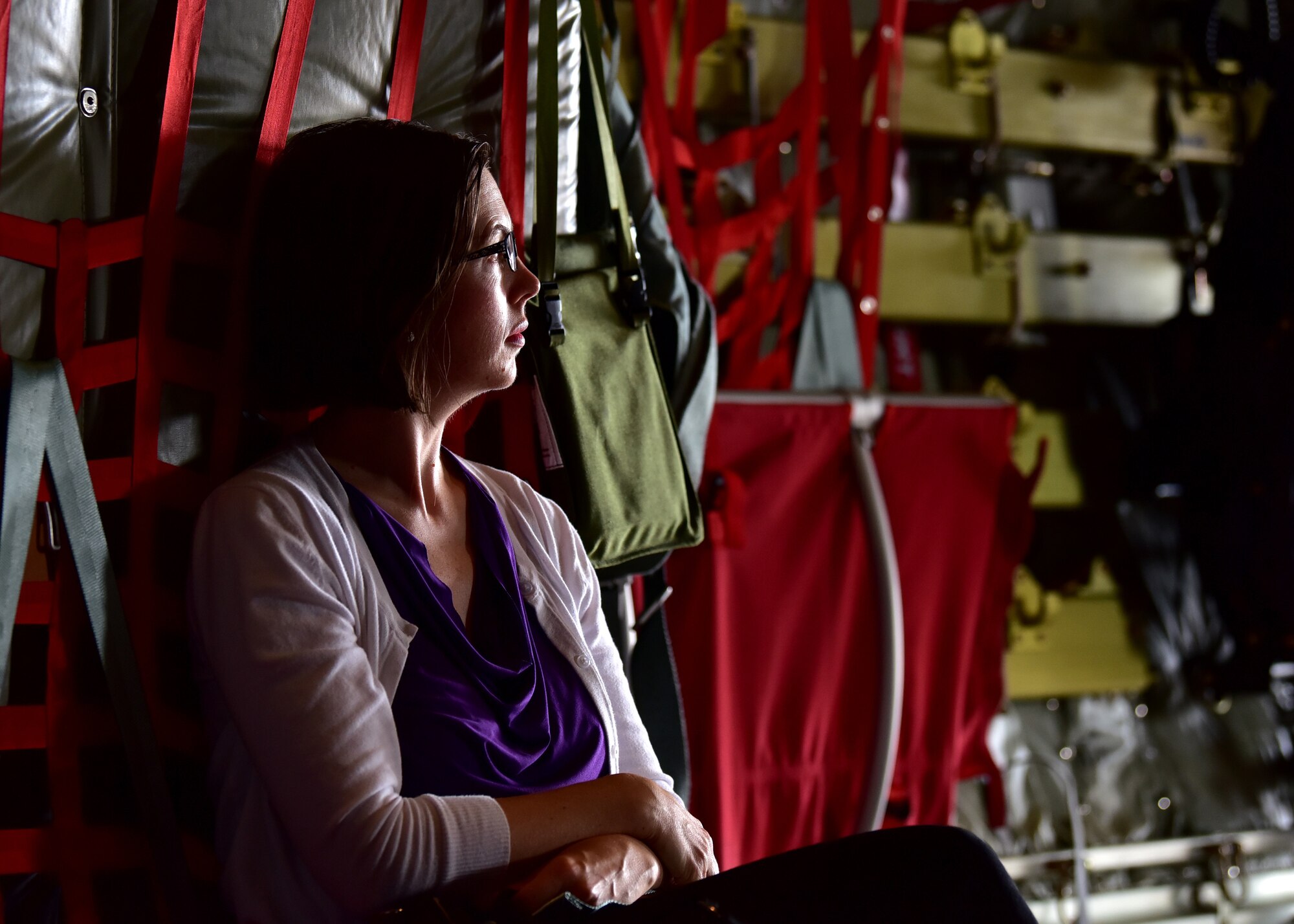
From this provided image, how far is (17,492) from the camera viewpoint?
841mm

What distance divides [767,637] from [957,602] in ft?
1.14

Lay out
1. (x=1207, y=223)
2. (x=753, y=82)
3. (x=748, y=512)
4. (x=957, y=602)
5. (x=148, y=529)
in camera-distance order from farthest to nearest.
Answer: (x=1207, y=223)
(x=753, y=82)
(x=957, y=602)
(x=748, y=512)
(x=148, y=529)

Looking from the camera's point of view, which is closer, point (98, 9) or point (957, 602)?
point (98, 9)

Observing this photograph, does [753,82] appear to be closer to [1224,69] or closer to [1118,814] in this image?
[1224,69]

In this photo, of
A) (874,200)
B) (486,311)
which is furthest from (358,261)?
(874,200)

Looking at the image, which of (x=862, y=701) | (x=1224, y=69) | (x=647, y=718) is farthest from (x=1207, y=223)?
(x=647, y=718)

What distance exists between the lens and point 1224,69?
2.38 meters

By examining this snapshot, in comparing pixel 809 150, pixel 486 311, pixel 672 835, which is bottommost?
pixel 672 835

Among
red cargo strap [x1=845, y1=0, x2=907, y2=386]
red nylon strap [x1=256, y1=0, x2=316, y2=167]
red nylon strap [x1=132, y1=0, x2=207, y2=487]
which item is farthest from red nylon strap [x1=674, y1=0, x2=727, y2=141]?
red nylon strap [x1=132, y1=0, x2=207, y2=487]

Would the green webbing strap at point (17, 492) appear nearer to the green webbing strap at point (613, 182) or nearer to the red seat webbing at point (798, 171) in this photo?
the green webbing strap at point (613, 182)

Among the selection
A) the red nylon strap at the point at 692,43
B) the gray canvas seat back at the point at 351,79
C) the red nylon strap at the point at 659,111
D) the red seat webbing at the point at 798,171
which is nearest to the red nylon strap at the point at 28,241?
the gray canvas seat back at the point at 351,79

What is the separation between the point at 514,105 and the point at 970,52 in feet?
4.47

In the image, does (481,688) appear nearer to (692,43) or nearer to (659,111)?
(659,111)

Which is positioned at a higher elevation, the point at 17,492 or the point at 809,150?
the point at 809,150
